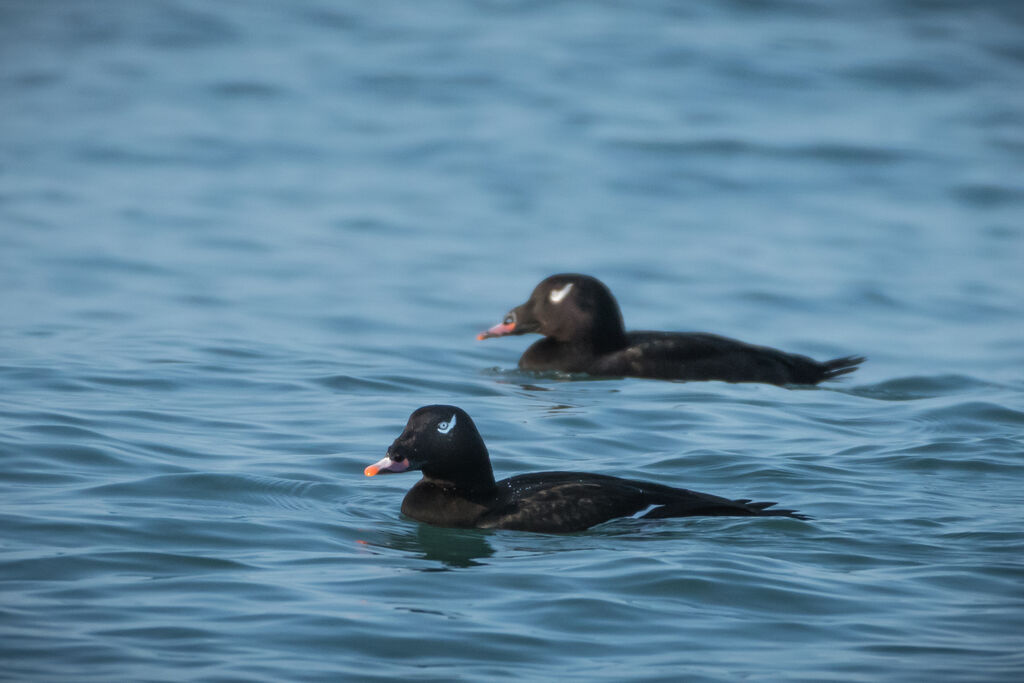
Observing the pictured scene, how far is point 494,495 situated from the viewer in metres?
6.68

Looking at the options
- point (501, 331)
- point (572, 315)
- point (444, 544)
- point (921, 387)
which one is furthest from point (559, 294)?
point (444, 544)

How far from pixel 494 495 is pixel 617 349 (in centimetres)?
437

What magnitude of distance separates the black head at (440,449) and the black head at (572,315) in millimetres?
4352

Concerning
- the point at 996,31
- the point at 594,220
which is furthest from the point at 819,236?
the point at 996,31

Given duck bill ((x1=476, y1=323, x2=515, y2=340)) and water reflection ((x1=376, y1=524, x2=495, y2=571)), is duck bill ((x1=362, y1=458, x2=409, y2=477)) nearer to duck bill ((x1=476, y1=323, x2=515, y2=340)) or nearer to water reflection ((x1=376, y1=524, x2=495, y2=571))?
water reflection ((x1=376, y1=524, x2=495, y2=571))

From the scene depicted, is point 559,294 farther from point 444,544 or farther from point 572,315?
point 444,544

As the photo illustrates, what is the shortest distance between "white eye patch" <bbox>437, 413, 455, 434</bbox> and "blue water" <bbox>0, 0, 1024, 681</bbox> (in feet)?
1.47

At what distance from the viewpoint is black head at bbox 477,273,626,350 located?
1091cm

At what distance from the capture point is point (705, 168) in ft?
66.2

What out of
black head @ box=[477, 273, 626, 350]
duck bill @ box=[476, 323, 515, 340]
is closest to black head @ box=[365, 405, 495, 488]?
black head @ box=[477, 273, 626, 350]

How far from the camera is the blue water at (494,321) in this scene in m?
5.39

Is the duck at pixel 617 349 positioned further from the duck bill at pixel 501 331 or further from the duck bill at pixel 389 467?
the duck bill at pixel 389 467

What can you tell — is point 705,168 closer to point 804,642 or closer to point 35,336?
point 35,336

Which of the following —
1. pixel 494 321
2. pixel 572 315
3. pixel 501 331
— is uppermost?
pixel 572 315
